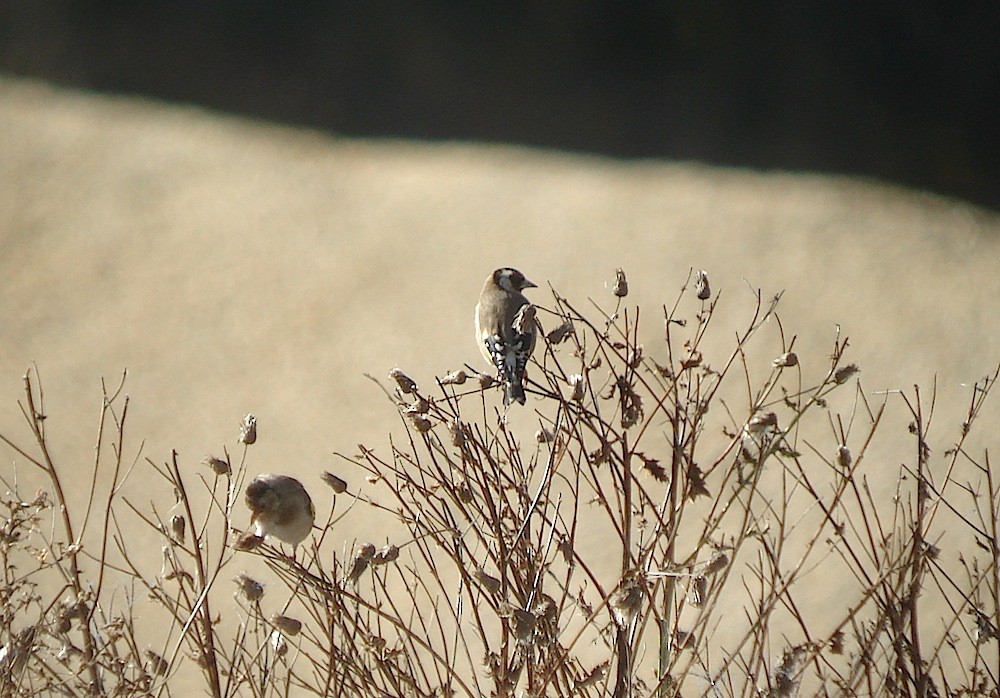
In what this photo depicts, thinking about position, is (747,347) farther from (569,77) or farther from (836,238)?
(569,77)

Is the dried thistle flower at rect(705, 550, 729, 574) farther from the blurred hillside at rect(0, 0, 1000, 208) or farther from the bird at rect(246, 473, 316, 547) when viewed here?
the blurred hillside at rect(0, 0, 1000, 208)

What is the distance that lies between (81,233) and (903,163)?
397cm

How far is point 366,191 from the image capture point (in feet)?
17.4

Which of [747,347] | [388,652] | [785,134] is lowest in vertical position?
[388,652]

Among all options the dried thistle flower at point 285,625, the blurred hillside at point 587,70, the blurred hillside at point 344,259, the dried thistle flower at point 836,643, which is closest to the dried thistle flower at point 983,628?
the dried thistle flower at point 836,643

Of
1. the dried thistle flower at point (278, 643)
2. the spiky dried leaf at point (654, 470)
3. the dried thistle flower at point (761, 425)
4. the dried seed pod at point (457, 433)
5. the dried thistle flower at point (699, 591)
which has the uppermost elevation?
the dried thistle flower at point (761, 425)

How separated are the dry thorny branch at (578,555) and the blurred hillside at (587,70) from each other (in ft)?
3.92

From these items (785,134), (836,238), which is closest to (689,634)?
(836,238)

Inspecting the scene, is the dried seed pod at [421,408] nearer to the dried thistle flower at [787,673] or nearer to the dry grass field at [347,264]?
the dried thistle flower at [787,673]

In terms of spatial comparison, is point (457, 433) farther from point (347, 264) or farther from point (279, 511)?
point (347, 264)

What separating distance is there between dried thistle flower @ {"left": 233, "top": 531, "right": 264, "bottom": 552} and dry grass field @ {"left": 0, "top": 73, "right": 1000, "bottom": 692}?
10.1 ft

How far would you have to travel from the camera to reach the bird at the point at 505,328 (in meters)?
2.15

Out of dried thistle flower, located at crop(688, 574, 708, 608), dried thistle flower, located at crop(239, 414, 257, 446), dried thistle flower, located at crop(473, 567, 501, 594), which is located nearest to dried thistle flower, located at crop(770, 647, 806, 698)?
dried thistle flower, located at crop(688, 574, 708, 608)

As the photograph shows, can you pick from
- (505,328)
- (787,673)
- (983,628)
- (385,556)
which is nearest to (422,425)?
(385,556)
